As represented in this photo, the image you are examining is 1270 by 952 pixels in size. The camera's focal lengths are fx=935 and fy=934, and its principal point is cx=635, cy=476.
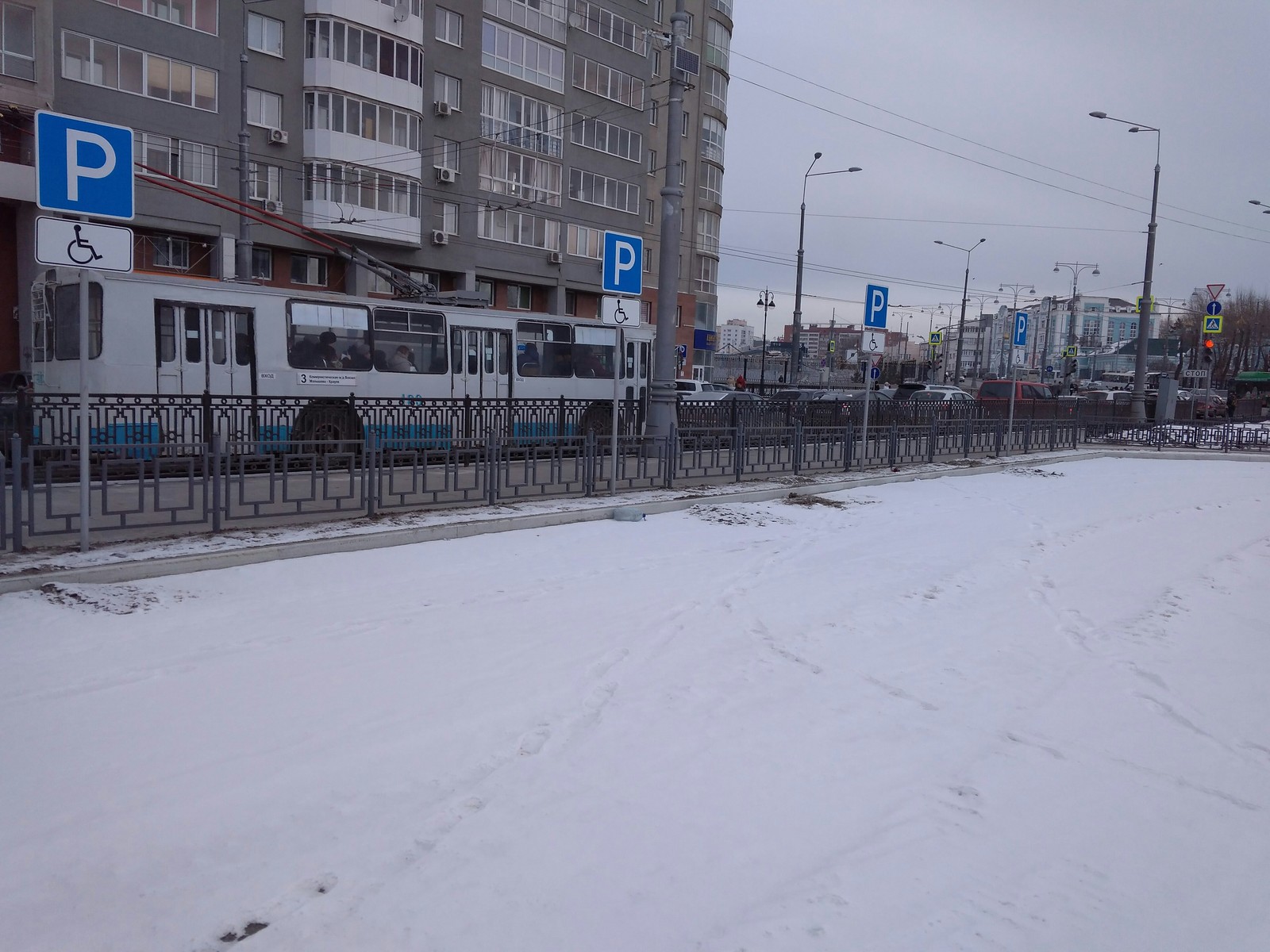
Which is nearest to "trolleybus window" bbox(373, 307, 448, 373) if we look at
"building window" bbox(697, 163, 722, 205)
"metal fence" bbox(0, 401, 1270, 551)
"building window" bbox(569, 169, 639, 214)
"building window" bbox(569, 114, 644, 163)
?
"metal fence" bbox(0, 401, 1270, 551)

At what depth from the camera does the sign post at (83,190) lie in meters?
7.51

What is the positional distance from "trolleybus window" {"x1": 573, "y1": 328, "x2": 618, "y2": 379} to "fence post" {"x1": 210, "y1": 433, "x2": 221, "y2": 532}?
42.9 feet

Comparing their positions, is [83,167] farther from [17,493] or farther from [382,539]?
[382,539]

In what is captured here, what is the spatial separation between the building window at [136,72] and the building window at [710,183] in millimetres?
30948

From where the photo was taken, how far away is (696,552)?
32.6 ft

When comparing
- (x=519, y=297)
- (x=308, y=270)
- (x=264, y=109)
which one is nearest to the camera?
(x=264, y=109)

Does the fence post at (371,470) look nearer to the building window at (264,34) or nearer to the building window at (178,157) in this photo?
the building window at (178,157)

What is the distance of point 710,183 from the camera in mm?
56250

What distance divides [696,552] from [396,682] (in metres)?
4.83

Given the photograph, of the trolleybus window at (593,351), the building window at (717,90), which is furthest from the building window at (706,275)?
the trolleybus window at (593,351)

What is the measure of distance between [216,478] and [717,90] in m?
53.6

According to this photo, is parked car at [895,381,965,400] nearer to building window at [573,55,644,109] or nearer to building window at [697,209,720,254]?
building window at [697,209,720,254]

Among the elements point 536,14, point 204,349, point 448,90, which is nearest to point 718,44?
point 536,14

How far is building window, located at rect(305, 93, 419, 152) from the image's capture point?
32.9 metres
